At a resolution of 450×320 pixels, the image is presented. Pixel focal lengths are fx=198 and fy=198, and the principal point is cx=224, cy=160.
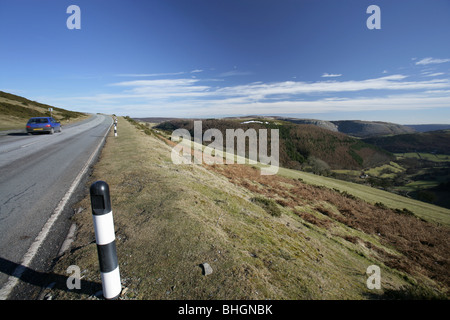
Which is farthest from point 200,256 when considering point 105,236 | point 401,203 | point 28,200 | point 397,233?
point 401,203

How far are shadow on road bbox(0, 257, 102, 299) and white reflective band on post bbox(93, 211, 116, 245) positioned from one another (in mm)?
1079

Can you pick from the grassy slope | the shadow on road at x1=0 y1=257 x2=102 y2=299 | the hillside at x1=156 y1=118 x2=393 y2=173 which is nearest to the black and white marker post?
the grassy slope

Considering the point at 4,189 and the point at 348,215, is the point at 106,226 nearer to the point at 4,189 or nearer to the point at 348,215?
the point at 4,189

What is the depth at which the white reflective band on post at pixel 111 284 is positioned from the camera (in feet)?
8.62

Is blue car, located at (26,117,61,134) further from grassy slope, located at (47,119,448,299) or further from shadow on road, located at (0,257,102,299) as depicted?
shadow on road, located at (0,257,102,299)

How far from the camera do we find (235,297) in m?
3.02

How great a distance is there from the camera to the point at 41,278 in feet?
10.6

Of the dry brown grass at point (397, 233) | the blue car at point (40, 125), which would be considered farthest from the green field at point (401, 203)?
the blue car at point (40, 125)

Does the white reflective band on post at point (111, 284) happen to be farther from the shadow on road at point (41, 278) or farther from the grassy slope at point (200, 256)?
the shadow on road at point (41, 278)

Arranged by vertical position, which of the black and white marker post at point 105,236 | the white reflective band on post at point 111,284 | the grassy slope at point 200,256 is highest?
the black and white marker post at point 105,236

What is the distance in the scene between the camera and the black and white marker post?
7.80 ft

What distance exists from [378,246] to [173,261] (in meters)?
11.5
